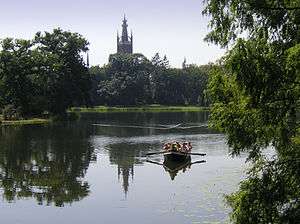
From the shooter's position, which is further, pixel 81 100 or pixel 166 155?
pixel 81 100

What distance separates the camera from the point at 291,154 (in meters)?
12.4

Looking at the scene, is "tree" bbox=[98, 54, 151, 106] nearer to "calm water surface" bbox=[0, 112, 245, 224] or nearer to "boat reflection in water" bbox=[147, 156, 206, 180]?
"calm water surface" bbox=[0, 112, 245, 224]

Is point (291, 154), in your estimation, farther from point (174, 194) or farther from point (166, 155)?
point (166, 155)

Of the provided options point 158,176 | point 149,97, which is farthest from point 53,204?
point 149,97

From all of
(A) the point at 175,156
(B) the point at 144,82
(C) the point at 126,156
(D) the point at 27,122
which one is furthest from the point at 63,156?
(B) the point at 144,82

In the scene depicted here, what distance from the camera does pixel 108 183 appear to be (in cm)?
3569

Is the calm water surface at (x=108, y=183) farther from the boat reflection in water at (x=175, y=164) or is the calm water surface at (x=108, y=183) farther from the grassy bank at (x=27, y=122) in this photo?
the grassy bank at (x=27, y=122)

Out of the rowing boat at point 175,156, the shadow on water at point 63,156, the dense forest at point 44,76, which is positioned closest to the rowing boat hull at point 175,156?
the rowing boat at point 175,156

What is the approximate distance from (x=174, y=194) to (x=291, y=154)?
20.1 m

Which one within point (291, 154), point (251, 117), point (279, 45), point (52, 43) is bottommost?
point (291, 154)

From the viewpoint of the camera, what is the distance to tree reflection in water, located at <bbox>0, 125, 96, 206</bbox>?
105 ft

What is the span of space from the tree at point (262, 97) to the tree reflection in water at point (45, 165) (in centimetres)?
1830

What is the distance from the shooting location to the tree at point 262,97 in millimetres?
11906

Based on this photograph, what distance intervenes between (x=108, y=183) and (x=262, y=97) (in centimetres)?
2461
